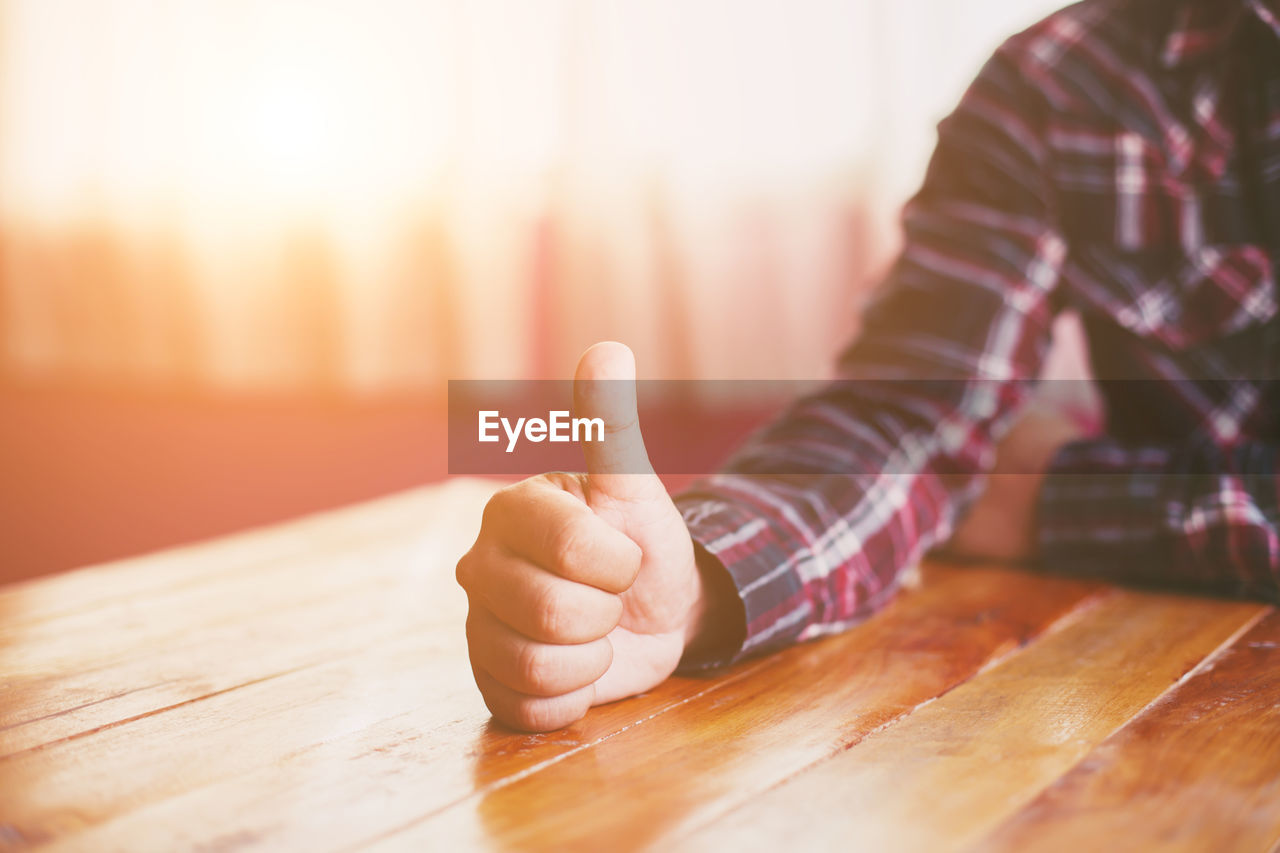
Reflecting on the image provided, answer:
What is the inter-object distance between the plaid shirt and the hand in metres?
0.02

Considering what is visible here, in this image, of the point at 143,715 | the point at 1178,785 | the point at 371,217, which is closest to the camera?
the point at 1178,785

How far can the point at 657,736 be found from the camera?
0.49 metres

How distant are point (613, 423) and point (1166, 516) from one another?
0.52 metres

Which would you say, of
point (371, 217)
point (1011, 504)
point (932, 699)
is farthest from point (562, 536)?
point (371, 217)

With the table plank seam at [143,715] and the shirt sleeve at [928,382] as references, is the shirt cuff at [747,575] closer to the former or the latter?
the shirt sleeve at [928,382]

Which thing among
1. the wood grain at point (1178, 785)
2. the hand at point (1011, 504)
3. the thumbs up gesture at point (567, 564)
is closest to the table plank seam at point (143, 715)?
the thumbs up gesture at point (567, 564)

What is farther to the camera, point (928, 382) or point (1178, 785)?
point (928, 382)

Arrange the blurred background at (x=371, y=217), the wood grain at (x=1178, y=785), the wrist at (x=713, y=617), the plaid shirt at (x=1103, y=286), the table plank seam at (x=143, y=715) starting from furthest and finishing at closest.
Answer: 1. the blurred background at (x=371, y=217)
2. the plaid shirt at (x=1103, y=286)
3. the wrist at (x=713, y=617)
4. the table plank seam at (x=143, y=715)
5. the wood grain at (x=1178, y=785)

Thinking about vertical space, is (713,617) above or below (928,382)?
below

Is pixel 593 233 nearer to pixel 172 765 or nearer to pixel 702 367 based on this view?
pixel 702 367

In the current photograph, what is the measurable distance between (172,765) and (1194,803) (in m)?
0.42

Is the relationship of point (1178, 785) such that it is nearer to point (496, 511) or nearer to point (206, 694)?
point (496, 511)

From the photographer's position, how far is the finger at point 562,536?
0.46 m

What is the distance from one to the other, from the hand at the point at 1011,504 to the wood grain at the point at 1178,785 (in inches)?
13.6
